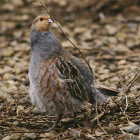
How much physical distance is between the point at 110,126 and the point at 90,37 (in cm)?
474

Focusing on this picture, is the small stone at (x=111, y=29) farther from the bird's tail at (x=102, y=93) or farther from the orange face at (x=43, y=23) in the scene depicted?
the bird's tail at (x=102, y=93)

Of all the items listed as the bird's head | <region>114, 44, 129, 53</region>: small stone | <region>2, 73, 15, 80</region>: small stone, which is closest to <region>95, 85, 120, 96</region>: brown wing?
the bird's head

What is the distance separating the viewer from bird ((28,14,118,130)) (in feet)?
14.2

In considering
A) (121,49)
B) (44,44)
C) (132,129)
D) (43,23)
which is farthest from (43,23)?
(121,49)

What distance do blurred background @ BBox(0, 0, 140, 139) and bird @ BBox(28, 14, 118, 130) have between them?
3.42 ft

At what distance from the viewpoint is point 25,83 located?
6.44 m

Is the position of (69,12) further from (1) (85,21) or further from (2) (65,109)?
(2) (65,109)

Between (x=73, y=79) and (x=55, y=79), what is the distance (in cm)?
27

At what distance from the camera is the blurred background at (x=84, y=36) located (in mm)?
6605

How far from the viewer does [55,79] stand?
4.32m

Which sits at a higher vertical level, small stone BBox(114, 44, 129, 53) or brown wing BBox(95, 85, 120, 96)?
small stone BBox(114, 44, 129, 53)

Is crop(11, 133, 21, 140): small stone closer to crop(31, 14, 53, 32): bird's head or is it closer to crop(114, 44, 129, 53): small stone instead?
crop(31, 14, 53, 32): bird's head

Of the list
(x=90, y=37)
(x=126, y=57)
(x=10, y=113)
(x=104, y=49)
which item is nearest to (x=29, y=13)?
(x=90, y=37)

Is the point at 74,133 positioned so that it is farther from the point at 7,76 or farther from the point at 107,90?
the point at 7,76
